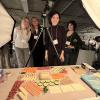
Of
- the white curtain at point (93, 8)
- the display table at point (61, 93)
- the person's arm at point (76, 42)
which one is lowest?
the display table at point (61, 93)

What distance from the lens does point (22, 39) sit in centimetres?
254

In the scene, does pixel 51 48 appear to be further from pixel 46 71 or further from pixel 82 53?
pixel 82 53

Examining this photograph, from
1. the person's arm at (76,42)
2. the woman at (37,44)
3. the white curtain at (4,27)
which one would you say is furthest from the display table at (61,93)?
the person's arm at (76,42)

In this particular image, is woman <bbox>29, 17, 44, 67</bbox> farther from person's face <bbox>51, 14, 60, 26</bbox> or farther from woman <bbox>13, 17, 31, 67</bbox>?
person's face <bbox>51, 14, 60, 26</bbox>

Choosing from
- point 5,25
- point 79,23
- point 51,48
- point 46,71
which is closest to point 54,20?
point 51,48

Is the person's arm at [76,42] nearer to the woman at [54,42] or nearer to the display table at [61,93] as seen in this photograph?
the woman at [54,42]

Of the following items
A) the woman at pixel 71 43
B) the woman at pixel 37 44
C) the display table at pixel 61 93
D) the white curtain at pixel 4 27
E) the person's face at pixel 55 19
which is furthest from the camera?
the woman at pixel 71 43

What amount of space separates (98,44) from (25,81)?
2149 mm

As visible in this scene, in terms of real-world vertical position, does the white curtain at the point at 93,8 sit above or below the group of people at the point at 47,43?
above

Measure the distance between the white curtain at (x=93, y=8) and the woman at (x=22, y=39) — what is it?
1861mm

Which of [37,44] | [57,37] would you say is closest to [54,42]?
[57,37]

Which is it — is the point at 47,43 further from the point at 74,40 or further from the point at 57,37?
the point at 74,40

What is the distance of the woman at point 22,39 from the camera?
8.17ft

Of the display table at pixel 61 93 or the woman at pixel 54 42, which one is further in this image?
the woman at pixel 54 42
